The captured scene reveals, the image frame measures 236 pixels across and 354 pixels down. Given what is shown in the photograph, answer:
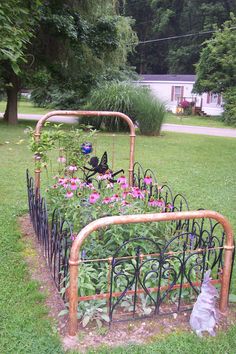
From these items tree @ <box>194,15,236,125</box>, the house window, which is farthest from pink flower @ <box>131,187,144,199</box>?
the house window

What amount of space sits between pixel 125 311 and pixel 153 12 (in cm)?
5105

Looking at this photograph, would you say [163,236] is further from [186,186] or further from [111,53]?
[111,53]

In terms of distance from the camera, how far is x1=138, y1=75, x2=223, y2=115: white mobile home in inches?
1201

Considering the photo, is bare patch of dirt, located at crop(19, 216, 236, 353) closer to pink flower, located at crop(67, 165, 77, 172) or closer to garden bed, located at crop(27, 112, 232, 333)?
garden bed, located at crop(27, 112, 232, 333)

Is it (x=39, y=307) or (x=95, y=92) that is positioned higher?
(x=95, y=92)

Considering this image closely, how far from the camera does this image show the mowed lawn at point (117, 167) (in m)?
2.38

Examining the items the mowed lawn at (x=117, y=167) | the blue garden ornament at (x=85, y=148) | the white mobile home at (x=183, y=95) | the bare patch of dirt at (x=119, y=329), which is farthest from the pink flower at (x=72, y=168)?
the white mobile home at (x=183, y=95)

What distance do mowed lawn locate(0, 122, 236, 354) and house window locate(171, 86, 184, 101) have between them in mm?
20179

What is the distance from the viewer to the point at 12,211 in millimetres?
4754

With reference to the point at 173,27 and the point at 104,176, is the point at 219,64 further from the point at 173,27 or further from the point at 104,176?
the point at 173,27

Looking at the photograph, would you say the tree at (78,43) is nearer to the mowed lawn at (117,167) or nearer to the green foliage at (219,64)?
the mowed lawn at (117,167)

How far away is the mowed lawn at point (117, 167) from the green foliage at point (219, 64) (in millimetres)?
12361

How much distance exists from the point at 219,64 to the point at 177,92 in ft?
27.1

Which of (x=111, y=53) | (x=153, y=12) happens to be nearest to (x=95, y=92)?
(x=111, y=53)
